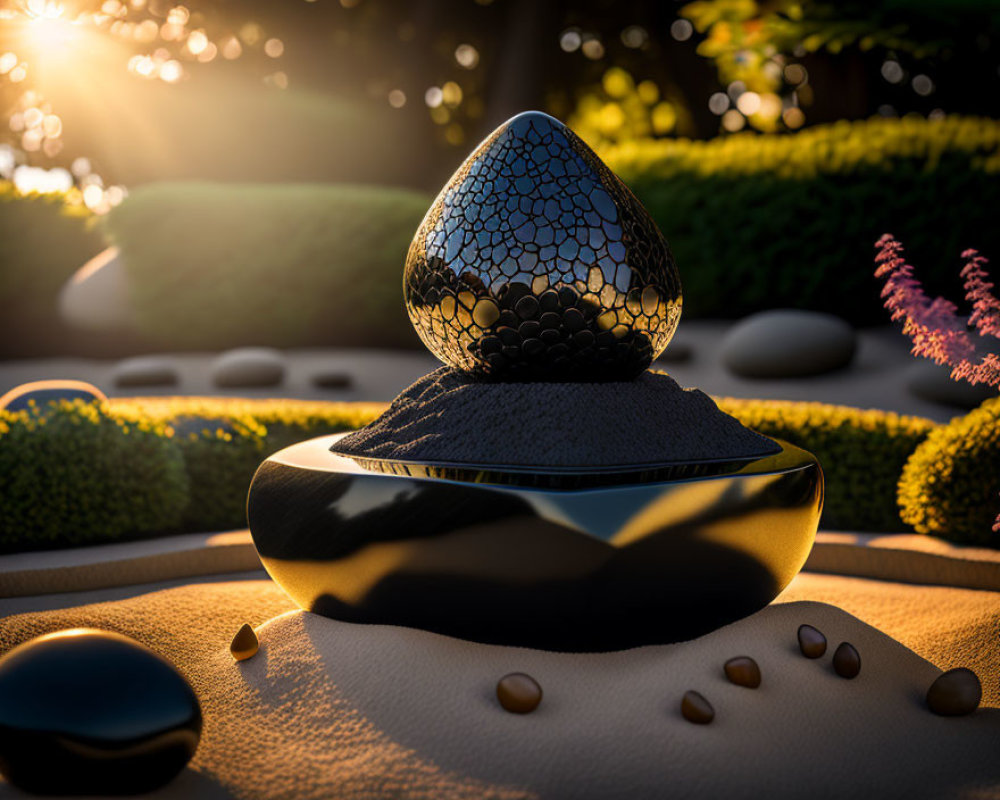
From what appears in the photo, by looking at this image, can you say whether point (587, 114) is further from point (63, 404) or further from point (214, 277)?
point (63, 404)

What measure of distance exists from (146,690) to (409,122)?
21752 mm

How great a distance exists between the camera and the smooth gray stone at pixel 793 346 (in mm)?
10453

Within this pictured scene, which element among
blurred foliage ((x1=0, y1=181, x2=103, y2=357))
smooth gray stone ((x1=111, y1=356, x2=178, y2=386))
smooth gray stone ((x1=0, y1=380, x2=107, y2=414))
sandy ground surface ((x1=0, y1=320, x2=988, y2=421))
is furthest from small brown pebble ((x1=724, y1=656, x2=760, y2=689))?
blurred foliage ((x1=0, y1=181, x2=103, y2=357))

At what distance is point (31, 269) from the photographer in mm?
15664

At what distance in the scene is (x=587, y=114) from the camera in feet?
79.6

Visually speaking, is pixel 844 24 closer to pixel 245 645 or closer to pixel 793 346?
pixel 793 346

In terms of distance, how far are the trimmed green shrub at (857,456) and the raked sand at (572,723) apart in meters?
2.57

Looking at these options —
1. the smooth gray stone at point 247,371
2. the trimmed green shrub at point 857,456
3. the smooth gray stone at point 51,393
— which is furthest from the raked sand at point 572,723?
the smooth gray stone at point 247,371

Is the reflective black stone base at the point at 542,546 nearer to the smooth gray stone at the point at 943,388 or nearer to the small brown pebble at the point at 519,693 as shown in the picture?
the small brown pebble at the point at 519,693

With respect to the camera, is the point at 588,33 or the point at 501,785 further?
the point at 588,33

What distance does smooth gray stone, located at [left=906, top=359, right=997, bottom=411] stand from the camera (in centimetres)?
878

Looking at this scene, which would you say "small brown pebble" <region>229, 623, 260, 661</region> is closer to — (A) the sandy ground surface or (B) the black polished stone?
(B) the black polished stone

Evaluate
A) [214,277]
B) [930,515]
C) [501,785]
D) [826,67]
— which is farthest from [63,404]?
[826,67]

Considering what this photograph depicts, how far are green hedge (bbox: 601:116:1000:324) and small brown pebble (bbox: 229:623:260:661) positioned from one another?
976 centimetres
